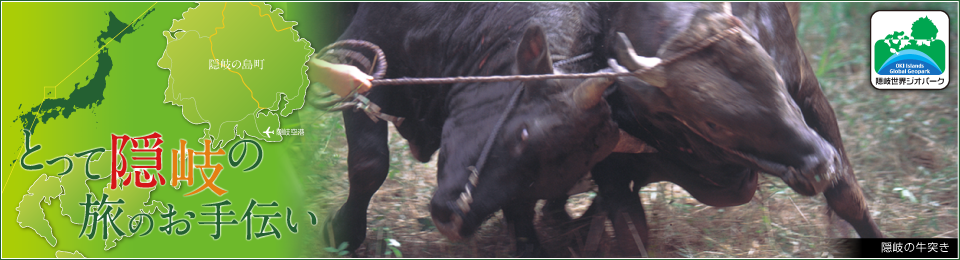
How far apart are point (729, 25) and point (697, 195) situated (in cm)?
93

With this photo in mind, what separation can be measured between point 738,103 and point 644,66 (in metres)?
0.30

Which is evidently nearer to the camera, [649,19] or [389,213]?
[649,19]

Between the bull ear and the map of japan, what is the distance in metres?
0.78

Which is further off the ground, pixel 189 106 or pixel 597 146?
pixel 189 106

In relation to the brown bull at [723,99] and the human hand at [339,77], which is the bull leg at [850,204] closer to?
the brown bull at [723,99]

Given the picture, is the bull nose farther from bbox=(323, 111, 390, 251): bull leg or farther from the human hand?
bbox=(323, 111, 390, 251): bull leg

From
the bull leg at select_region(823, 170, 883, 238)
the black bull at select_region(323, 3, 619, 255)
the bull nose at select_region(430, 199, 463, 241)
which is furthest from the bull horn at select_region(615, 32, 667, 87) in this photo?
the bull leg at select_region(823, 170, 883, 238)

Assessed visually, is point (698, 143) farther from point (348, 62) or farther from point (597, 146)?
point (348, 62)

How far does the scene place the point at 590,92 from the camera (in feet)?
8.14

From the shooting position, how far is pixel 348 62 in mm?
3072

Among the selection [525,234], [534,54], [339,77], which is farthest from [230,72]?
[525,234]

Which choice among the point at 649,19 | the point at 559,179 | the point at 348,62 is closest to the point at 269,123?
the point at 348,62
